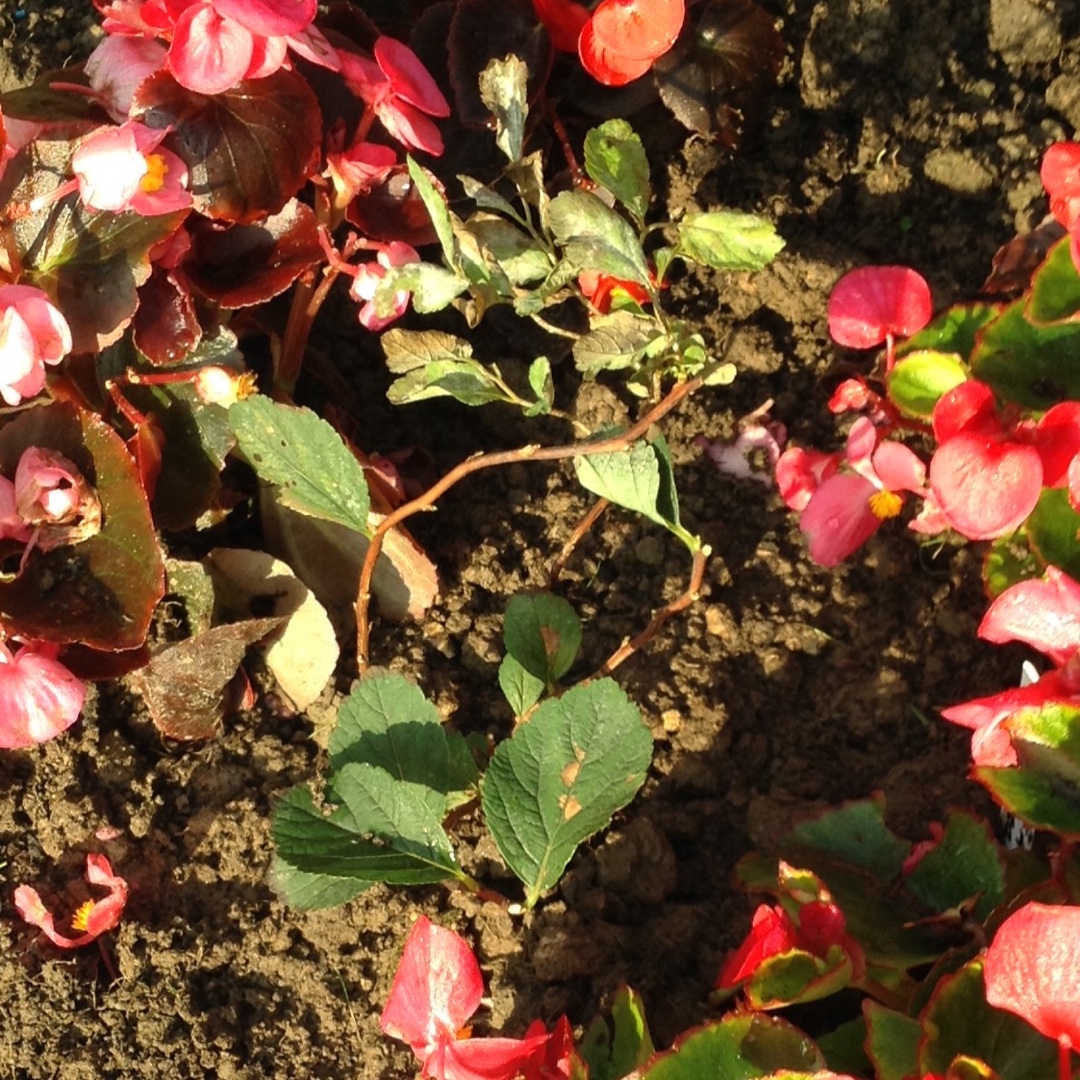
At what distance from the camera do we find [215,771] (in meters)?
1.09

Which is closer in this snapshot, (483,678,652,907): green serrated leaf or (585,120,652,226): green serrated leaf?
(483,678,652,907): green serrated leaf

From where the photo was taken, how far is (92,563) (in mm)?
1017

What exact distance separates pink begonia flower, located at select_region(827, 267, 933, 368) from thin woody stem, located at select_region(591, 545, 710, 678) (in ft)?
0.77

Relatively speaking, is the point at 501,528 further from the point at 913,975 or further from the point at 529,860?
the point at 913,975

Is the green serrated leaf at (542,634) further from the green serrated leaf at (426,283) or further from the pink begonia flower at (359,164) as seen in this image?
the pink begonia flower at (359,164)

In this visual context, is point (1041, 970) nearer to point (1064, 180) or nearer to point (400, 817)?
point (400, 817)

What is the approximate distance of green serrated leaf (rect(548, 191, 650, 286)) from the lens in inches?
41.5

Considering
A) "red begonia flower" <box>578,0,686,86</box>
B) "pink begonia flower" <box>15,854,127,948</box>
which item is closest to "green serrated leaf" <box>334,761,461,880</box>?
"pink begonia flower" <box>15,854,127,948</box>

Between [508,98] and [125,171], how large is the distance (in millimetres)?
322

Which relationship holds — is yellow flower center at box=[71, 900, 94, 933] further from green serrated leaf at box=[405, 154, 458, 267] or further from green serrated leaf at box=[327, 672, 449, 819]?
green serrated leaf at box=[405, 154, 458, 267]

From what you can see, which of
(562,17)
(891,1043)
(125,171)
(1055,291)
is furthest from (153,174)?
(891,1043)

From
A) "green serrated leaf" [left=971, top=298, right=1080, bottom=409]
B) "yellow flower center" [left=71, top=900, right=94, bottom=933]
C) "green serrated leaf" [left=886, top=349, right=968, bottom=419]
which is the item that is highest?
"green serrated leaf" [left=971, top=298, right=1080, bottom=409]

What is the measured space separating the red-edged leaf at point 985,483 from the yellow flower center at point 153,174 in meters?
0.60

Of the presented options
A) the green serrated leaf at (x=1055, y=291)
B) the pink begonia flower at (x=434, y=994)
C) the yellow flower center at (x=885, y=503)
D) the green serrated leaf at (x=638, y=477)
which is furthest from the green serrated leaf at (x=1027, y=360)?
the pink begonia flower at (x=434, y=994)
